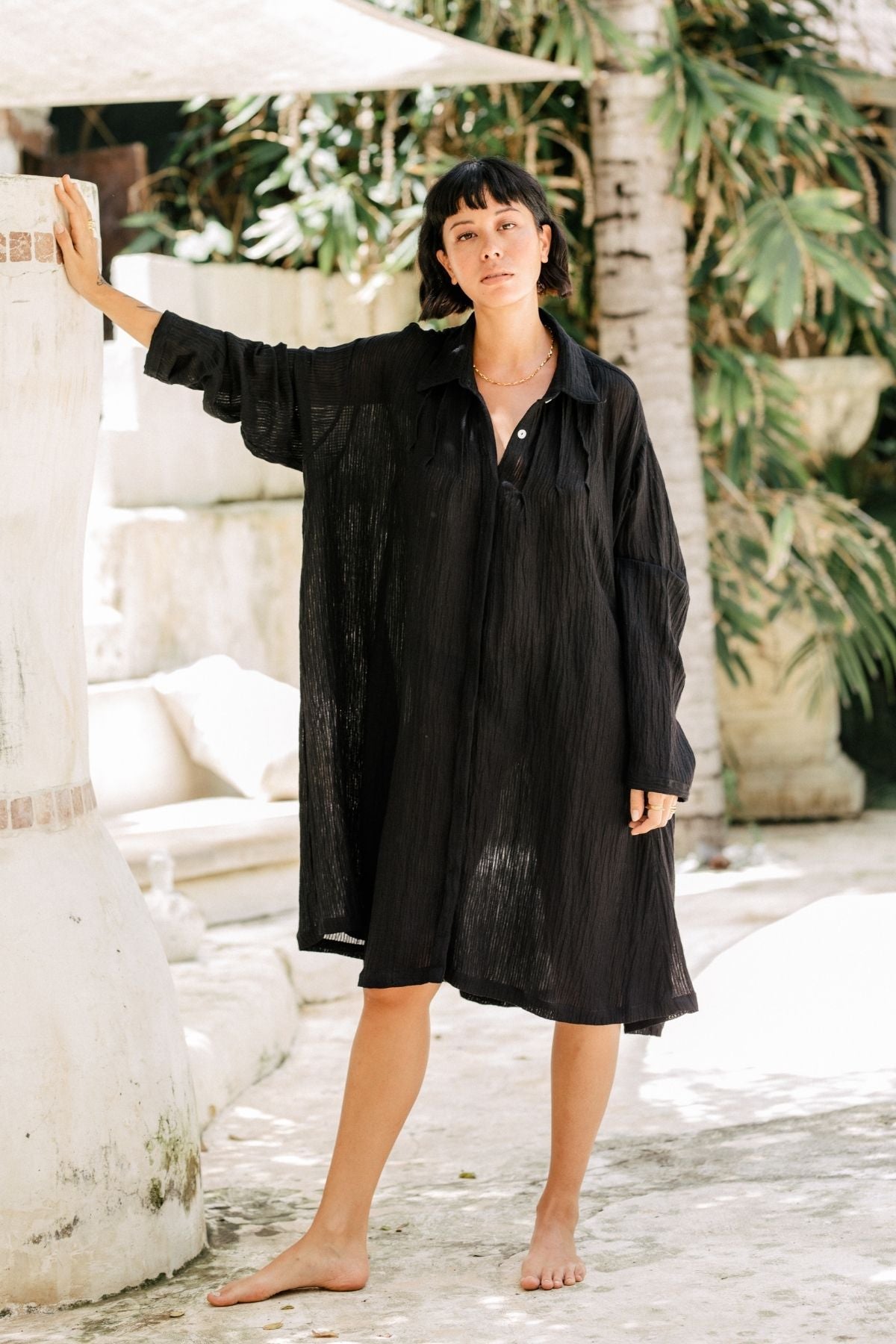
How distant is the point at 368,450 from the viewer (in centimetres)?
299

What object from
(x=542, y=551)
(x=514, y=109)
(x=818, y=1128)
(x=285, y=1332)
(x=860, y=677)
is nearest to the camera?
(x=285, y=1332)

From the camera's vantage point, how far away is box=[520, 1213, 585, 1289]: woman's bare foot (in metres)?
2.84

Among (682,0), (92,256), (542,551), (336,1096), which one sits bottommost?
(336,1096)

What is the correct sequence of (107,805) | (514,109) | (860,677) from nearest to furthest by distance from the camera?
(107,805) → (514,109) → (860,677)

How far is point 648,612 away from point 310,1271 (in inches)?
45.6

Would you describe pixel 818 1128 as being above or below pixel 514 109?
below

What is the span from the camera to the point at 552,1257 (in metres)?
2.89

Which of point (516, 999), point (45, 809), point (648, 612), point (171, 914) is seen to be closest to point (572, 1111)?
point (516, 999)

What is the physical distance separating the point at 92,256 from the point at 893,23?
204 inches

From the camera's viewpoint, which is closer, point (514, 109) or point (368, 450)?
point (368, 450)

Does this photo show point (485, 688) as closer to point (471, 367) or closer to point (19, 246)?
point (471, 367)

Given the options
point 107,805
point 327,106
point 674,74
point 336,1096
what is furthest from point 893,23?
point 336,1096

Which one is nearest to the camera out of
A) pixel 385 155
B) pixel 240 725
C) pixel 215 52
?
pixel 215 52

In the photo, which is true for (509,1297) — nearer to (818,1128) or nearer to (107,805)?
(818,1128)
